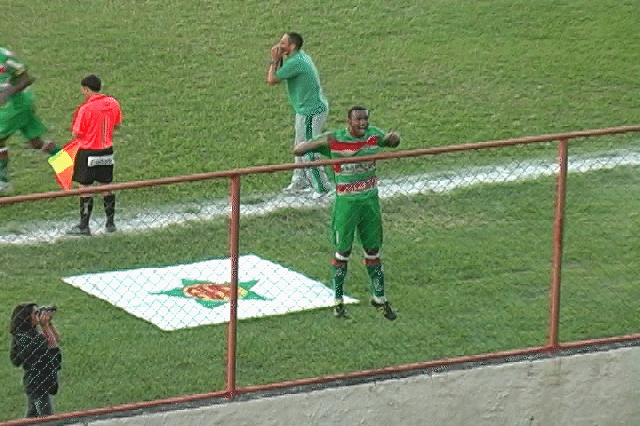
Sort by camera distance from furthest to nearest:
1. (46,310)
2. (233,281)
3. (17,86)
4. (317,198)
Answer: (17,86), (317,198), (233,281), (46,310)

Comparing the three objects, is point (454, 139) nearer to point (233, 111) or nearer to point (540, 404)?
point (233, 111)

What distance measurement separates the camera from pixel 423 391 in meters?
12.8

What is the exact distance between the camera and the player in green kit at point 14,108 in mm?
17484

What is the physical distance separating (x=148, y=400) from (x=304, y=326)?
4.44 ft

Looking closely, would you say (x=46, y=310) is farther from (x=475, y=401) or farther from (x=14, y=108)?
(x=14, y=108)

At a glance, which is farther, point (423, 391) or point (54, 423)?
point (423, 391)

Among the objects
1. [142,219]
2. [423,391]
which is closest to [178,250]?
[142,219]

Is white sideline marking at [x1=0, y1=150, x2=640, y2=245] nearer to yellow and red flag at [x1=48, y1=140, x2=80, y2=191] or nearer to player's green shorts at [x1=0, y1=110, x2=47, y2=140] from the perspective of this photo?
yellow and red flag at [x1=48, y1=140, x2=80, y2=191]

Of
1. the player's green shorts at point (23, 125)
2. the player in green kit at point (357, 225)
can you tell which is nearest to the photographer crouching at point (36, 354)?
the player in green kit at point (357, 225)

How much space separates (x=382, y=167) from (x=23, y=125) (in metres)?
5.91

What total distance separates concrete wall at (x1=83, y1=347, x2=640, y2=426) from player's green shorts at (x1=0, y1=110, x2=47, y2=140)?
634 cm

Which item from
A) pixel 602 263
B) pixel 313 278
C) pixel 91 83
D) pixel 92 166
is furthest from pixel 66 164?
pixel 602 263

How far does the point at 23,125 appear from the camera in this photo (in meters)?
17.9

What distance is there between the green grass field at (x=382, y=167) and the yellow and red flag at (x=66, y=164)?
1095 mm
